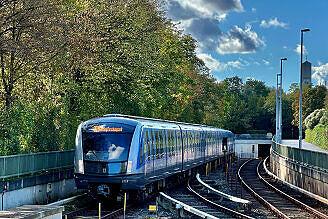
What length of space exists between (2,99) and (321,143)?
4332cm

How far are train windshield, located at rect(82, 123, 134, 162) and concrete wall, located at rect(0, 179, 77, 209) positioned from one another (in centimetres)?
189

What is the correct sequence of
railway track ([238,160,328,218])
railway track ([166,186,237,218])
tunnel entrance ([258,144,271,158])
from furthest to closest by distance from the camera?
tunnel entrance ([258,144,271,158])
railway track ([238,160,328,218])
railway track ([166,186,237,218])

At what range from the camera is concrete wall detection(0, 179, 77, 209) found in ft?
58.4

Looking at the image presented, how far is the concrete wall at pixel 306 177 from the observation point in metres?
22.5

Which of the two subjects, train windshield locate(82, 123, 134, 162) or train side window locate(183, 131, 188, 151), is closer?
train windshield locate(82, 123, 134, 162)

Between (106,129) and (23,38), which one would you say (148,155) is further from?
(23,38)

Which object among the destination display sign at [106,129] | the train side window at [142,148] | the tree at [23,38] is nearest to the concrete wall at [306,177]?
the train side window at [142,148]

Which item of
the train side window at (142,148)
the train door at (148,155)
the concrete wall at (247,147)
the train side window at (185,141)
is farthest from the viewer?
the concrete wall at (247,147)

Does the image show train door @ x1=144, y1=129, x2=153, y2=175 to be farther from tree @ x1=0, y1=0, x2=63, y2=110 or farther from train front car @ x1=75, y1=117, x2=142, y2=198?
tree @ x1=0, y1=0, x2=63, y2=110

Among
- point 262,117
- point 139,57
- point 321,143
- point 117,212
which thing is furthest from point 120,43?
point 262,117

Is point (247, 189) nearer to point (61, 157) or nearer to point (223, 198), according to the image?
point (223, 198)

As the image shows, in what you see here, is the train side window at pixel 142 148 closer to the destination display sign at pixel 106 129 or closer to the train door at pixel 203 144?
the destination display sign at pixel 106 129

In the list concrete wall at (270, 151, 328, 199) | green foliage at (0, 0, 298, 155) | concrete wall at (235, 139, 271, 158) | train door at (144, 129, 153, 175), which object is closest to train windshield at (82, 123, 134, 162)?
train door at (144, 129, 153, 175)

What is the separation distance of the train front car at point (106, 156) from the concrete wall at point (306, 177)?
7580 mm
